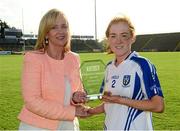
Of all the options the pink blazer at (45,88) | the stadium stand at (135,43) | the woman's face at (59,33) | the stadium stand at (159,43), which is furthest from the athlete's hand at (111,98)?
the stadium stand at (135,43)

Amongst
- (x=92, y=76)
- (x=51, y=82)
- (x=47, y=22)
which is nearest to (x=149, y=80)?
(x=92, y=76)

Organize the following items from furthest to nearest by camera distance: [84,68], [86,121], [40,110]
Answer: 1. [86,121]
2. [84,68]
3. [40,110]

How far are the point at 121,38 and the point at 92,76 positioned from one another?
1.51 feet

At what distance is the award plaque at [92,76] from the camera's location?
3018 mm

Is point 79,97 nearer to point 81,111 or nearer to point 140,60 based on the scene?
point 81,111

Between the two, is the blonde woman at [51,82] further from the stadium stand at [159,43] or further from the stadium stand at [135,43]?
the stadium stand at [135,43]

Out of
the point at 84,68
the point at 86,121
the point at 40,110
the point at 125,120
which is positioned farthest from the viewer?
the point at 86,121

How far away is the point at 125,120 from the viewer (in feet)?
8.68

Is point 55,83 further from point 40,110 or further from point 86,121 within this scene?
point 86,121

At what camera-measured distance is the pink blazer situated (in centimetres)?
285

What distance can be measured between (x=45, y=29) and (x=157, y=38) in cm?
6885

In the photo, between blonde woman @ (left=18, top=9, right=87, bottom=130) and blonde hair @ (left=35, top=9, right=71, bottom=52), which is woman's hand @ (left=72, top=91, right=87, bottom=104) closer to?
blonde woman @ (left=18, top=9, right=87, bottom=130)

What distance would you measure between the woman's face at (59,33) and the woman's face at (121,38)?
393mm

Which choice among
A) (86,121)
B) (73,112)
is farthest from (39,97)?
(86,121)
